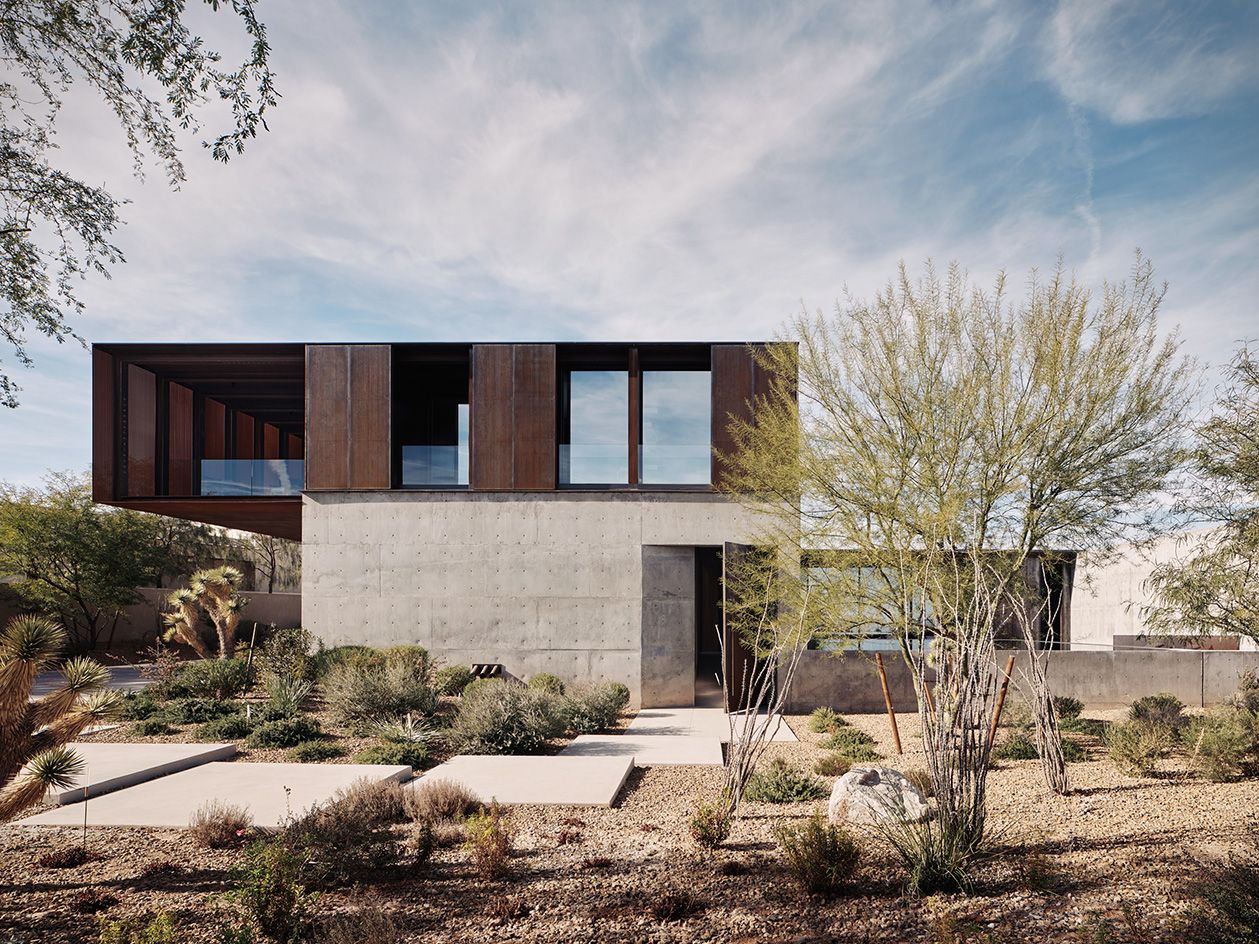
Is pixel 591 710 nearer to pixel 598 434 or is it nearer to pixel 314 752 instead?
pixel 314 752

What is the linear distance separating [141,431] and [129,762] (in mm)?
10231

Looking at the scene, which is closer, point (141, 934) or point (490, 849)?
point (141, 934)

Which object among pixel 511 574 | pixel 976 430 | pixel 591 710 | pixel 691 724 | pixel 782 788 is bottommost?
pixel 691 724

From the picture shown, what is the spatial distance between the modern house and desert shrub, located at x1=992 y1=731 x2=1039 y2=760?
6110mm

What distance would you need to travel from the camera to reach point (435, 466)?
1611cm

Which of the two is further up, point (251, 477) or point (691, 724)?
point (251, 477)

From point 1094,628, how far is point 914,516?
2020 cm

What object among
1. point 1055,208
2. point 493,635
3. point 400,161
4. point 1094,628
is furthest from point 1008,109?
point 1094,628

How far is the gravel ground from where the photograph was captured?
4.56 meters

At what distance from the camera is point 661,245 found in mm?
12320

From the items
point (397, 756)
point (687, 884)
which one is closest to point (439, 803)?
point (687, 884)

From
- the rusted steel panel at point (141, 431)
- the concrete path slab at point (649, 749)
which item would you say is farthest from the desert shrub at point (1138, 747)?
the rusted steel panel at point (141, 431)

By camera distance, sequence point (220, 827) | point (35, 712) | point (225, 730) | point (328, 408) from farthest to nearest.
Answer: point (328, 408)
point (225, 730)
point (220, 827)
point (35, 712)

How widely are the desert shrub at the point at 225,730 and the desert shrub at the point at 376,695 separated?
1214 millimetres
